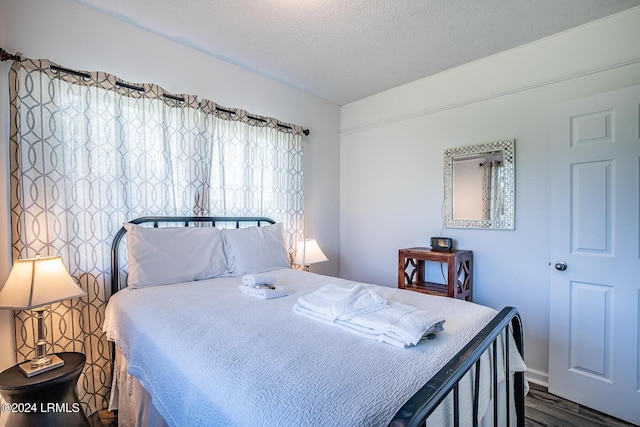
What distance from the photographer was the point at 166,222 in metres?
2.33

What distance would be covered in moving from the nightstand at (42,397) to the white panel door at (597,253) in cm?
306

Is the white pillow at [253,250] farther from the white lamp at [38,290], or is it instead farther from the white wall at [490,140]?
the white wall at [490,140]

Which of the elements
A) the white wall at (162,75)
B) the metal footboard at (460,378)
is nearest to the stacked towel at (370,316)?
the metal footboard at (460,378)

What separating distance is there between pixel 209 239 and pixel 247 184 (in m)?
0.73

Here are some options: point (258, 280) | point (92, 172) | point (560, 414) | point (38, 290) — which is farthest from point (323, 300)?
point (560, 414)

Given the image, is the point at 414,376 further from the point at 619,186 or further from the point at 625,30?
the point at 625,30

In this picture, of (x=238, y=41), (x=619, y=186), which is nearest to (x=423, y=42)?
(x=238, y=41)

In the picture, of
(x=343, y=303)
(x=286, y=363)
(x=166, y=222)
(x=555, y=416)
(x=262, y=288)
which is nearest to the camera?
(x=286, y=363)

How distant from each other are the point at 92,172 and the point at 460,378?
234cm

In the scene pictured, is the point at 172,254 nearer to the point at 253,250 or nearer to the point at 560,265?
the point at 253,250

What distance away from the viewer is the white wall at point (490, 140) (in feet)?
7.24

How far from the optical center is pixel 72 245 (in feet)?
6.21

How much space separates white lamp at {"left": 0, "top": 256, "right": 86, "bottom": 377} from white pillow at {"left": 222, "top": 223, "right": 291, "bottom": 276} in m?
1.01

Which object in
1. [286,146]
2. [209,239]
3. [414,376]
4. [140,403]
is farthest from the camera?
[286,146]
